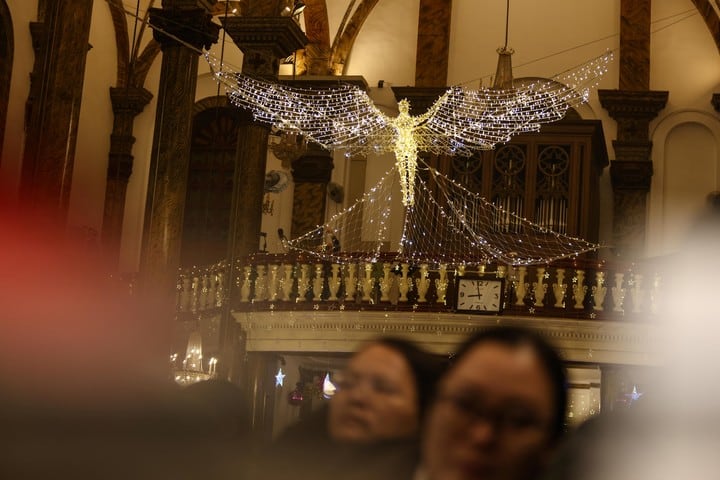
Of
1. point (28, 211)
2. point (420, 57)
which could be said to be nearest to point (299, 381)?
point (420, 57)

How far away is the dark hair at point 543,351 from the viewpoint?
1.64 metres

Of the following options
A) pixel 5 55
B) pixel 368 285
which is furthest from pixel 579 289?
pixel 5 55

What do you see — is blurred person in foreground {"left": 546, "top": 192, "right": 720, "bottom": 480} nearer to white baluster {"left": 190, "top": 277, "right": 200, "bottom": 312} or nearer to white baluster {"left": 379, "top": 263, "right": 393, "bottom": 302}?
white baluster {"left": 379, "top": 263, "right": 393, "bottom": 302}

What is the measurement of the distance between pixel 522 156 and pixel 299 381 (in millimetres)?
4333

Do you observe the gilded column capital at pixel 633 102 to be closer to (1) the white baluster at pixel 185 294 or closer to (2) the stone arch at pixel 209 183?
(2) the stone arch at pixel 209 183

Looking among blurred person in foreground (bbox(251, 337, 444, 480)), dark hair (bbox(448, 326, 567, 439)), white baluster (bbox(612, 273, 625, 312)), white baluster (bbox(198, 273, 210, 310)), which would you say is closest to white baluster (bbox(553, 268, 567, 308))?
white baluster (bbox(612, 273, 625, 312))

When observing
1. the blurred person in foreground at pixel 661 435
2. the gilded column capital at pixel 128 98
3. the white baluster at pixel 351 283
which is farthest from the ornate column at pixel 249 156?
the blurred person in foreground at pixel 661 435

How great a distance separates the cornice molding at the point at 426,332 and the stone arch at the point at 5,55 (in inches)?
203

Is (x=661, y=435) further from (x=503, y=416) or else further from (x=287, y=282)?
(x=287, y=282)

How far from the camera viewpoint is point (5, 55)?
1717 cm

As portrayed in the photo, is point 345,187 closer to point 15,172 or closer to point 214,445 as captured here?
point 15,172

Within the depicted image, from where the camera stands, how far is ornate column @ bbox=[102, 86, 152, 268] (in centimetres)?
2014

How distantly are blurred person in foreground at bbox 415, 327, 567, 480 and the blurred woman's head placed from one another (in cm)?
28

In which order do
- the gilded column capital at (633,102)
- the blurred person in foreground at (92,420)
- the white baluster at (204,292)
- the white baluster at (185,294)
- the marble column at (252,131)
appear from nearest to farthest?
the blurred person in foreground at (92,420)
the marble column at (252,131)
the white baluster at (204,292)
the white baluster at (185,294)
the gilded column capital at (633,102)
